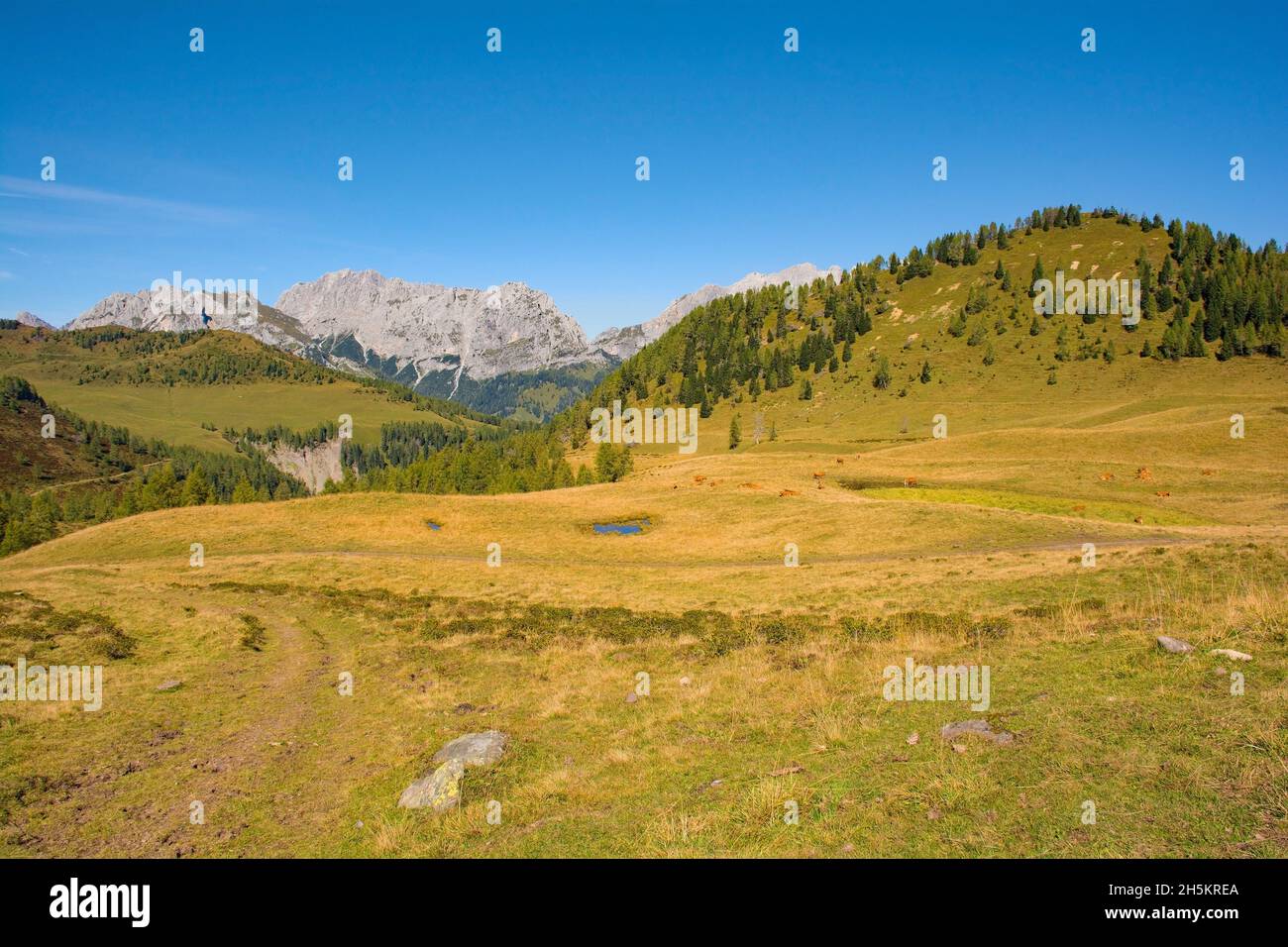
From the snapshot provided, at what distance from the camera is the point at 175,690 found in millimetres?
22609

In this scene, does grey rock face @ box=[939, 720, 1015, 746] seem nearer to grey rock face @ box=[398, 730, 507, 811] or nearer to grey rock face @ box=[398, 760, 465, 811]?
grey rock face @ box=[398, 730, 507, 811]

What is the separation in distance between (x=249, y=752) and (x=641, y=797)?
12.4m

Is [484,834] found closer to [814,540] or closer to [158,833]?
[158,833]

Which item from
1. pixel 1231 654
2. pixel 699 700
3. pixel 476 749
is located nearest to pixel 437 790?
pixel 476 749

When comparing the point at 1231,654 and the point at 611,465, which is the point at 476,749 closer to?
the point at 1231,654

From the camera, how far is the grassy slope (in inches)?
396

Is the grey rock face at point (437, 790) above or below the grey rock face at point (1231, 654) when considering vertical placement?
below

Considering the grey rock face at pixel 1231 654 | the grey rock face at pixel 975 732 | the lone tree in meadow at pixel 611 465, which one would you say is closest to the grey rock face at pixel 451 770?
the grey rock face at pixel 975 732

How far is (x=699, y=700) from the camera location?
1748 centimetres

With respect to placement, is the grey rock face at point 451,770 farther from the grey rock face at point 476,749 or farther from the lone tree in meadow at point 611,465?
the lone tree in meadow at point 611,465

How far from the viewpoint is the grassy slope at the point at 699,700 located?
396 inches

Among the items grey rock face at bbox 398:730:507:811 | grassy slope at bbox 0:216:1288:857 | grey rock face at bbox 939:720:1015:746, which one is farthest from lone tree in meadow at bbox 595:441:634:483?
grey rock face at bbox 939:720:1015:746
